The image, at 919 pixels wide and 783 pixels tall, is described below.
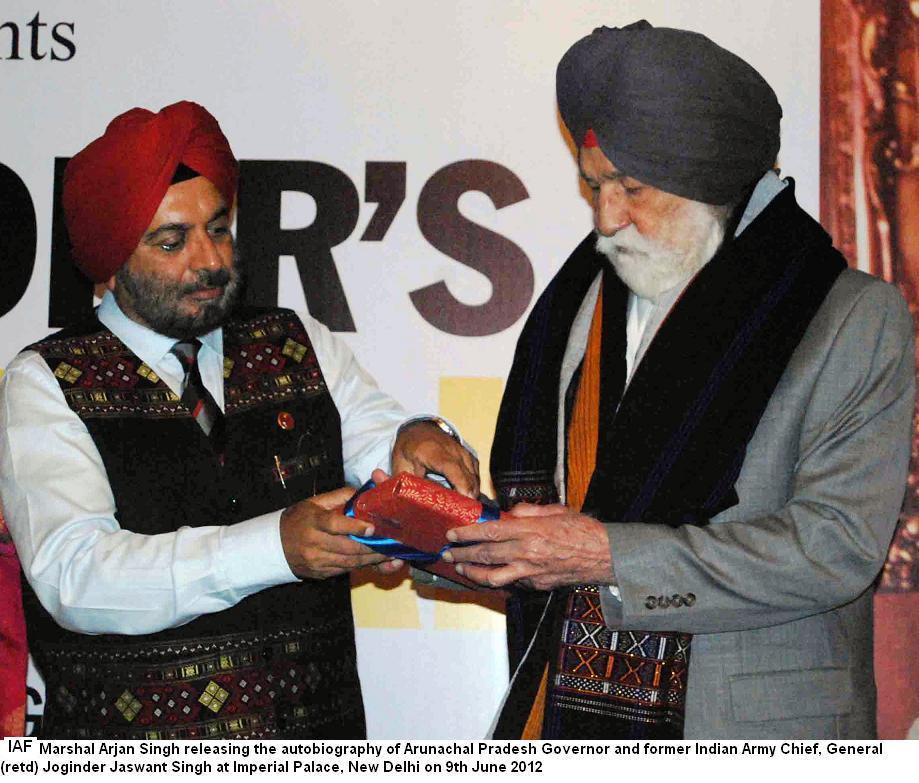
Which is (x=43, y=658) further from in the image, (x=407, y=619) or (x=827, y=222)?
(x=827, y=222)

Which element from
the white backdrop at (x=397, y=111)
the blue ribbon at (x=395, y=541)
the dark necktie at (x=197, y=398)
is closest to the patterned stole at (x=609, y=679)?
the blue ribbon at (x=395, y=541)

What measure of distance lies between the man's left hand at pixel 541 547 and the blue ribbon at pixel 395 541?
0.09ft

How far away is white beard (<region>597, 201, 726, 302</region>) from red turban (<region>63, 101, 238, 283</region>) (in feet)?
3.14

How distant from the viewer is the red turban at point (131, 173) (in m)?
2.93

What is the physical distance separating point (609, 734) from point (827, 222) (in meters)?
1.81

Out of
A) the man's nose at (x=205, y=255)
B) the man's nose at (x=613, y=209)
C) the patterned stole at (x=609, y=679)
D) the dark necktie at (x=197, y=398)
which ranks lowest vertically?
the patterned stole at (x=609, y=679)

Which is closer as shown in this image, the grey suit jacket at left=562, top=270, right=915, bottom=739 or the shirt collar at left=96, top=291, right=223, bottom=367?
the grey suit jacket at left=562, top=270, right=915, bottom=739

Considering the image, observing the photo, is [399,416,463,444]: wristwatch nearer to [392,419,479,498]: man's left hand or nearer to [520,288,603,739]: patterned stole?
[392,419,479,498]: man's left hand

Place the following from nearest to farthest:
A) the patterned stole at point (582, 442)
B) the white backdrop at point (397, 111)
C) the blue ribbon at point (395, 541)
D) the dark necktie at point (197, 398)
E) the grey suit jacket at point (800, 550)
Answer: the grey suit jacket at point (800, 550) → the blue ribbon at point (395, 541) → the patterned stole at point (582, 442) → the dark necktie at point (197, 398) → the white backdrop at point (397, 111)

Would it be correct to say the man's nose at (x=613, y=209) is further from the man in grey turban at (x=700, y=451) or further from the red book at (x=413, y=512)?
the red book at (x=413, y=512)

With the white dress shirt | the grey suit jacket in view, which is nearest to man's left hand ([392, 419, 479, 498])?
the white dress shirt

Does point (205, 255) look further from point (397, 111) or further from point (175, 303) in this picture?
point (397, 111)

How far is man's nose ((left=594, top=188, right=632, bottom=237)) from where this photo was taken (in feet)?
8.87

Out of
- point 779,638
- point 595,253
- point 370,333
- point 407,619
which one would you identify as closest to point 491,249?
point 370,333
